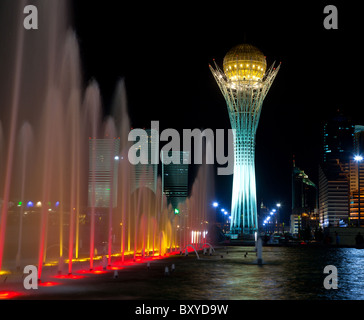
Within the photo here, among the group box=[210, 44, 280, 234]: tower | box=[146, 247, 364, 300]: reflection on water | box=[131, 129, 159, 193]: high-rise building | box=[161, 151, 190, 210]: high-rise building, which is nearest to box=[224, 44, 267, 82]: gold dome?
box=[210, 44, 280, 234]: tower

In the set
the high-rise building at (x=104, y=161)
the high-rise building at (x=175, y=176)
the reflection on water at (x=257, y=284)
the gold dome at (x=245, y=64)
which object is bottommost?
the reflection on water at (x=257, y=284)

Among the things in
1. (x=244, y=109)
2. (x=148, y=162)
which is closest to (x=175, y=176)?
(x=148, y=162)

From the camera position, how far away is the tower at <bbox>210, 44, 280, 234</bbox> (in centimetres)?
6750

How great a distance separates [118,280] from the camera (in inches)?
675

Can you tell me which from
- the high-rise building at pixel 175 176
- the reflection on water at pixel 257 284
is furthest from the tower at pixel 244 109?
the reflection on water at pixel 257 284

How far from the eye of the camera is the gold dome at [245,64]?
7207 cm

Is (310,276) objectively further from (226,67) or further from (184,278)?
(226,67)

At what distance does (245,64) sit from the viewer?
73.3 metres

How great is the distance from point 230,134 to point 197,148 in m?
6.44

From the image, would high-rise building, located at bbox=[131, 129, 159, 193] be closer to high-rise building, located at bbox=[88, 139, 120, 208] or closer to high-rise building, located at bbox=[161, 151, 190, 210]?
high-rise building, located at bbox=[88, 139, 120, 208]

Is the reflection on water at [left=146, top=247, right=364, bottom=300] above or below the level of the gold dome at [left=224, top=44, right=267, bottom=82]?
below

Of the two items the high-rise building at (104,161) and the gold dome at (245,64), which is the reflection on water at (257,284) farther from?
the gold dome at (245,64)

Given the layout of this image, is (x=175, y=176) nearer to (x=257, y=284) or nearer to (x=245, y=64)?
(x=245, y=64)
